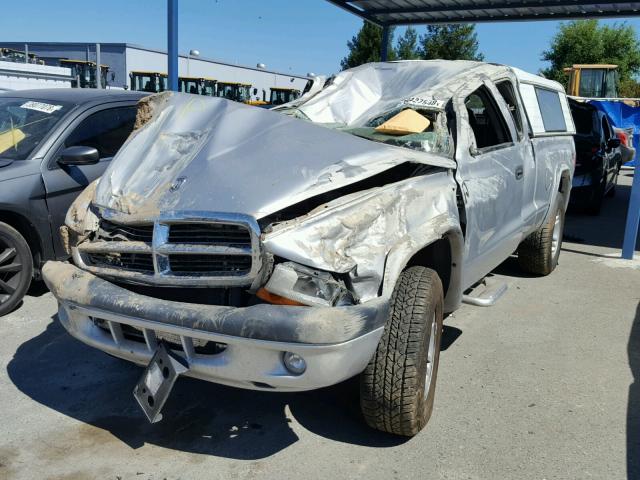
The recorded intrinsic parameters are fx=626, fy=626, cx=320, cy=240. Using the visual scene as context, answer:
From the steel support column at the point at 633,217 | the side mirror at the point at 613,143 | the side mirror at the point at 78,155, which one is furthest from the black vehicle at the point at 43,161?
the side mirror at the point at 613,143

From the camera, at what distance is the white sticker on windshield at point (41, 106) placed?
18.3 ft

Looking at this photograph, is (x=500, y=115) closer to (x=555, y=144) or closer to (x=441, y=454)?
(x=555, y=144)

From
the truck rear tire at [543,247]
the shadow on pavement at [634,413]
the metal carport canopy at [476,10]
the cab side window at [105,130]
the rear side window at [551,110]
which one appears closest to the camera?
the shadow on pavement at [634,413]

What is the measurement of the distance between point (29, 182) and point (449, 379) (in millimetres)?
3570

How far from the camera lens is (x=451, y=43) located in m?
44.6

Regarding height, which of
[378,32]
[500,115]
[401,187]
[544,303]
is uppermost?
[378,32]

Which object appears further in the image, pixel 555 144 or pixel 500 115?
pixel 555 144

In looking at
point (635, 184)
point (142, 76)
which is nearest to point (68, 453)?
point (635, 184)

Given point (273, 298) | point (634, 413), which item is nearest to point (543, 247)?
point (634, 413)

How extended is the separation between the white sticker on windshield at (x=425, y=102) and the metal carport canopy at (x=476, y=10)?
8.59 metres

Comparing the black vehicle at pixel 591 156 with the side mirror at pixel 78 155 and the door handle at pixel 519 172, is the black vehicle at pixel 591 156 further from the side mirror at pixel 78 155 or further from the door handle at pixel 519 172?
the side mirror at pixel 78 155

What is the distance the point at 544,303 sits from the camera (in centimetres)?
579

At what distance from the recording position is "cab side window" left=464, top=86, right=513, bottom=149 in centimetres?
445

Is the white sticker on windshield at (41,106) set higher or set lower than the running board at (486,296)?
higher
